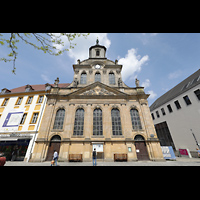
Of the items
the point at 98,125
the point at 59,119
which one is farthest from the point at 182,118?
the point at 59,119

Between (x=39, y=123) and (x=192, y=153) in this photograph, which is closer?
(x=39, y=123)

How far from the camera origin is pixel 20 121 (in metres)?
14.8

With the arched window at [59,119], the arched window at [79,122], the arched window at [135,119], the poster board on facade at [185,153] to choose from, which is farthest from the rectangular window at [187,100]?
the arched window at [59,119]

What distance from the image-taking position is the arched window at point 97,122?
14414mm

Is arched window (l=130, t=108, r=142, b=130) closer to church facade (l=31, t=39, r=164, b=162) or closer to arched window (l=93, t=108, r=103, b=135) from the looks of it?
church facade (l=31, t=39, r=164, b=162)

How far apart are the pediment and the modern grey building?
13199mm

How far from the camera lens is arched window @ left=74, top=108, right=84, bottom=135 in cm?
1441

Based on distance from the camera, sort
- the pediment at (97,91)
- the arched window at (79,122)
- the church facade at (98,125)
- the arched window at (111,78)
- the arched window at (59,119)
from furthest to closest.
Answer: the arched window at (111,78) → the pediment at (97,91) → the arched window at (59,119) → the arched window at (79,122) → the church facade at (98,125)

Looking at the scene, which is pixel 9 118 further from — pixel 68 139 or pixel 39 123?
pixel 68 139

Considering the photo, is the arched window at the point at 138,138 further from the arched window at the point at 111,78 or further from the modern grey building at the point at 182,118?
the arched window at the point at 111,78

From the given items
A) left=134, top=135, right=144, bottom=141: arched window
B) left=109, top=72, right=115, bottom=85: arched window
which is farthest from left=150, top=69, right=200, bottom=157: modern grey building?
left=109, top=72, right=115, bottom=85: arched window
